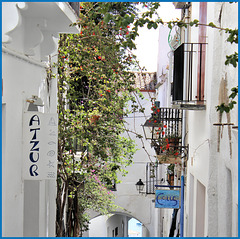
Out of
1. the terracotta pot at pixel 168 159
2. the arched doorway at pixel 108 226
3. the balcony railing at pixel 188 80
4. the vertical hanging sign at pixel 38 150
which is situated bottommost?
the arched doorway at pixel 108 226

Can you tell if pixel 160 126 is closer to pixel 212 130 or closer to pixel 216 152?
pixel 212 130

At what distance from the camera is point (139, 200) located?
21.0 m

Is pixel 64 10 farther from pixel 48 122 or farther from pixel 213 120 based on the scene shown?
pixel 213 120

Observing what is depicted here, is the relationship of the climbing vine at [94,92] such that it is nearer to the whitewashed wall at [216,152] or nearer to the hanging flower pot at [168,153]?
the hanging flower pot at [168,153]

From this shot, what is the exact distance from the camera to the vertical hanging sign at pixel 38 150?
559cm

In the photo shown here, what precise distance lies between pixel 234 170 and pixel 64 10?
2.65m

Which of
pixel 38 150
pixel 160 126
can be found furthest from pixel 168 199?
pixel 38 150

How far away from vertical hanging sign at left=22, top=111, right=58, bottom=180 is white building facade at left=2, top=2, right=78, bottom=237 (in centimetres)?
1

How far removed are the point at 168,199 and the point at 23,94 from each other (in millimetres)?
5578

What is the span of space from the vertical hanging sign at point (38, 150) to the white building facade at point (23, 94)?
1cm

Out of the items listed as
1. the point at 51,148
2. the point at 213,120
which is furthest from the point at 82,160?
the point at 51,148

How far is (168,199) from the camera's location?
1051 centimetres

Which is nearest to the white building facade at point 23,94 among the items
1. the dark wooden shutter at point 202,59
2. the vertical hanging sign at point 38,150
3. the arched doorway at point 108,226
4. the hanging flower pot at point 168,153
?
the vertical hanging sign at point 38,150

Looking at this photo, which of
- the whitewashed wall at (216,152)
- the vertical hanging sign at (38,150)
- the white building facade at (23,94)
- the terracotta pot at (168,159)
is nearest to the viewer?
the white building facade at (23,94)
